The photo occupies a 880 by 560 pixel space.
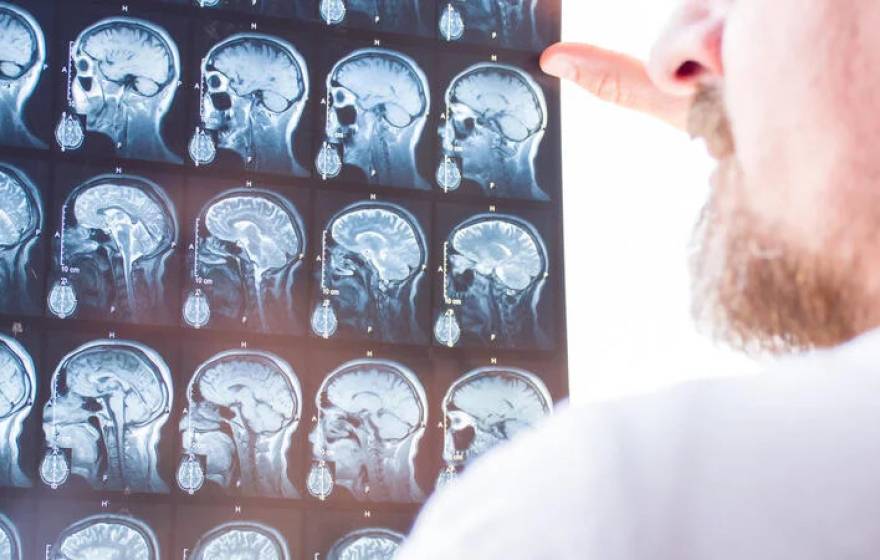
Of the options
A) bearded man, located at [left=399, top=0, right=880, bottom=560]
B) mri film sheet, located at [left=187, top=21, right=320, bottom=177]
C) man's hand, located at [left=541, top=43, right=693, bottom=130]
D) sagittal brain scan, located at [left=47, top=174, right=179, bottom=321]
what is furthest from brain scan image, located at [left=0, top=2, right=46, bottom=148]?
bearded man, located at [left=399, top=0, right=880, bottom=560]

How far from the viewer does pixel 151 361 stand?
1.89m

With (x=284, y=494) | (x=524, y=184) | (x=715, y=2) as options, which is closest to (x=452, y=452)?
(x=284, y=494)

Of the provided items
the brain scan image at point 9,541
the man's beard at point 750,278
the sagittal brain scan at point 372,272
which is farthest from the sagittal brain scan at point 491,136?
the man's beard at point 750,278

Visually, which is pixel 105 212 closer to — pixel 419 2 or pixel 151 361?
pixel 151 361

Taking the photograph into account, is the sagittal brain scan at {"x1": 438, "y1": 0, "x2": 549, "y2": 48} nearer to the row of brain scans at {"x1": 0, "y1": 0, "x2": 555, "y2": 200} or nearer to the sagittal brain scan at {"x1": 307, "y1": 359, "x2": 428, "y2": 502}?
the row of brain scans at {"x1": 0, "y1": 0, "x2": 555, "y2": 200}

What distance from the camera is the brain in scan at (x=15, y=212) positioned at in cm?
186

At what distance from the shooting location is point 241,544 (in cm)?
188

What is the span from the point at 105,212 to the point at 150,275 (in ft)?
0.37

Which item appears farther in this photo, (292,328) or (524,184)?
(524,184)

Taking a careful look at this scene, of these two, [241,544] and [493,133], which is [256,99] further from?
[241,544]

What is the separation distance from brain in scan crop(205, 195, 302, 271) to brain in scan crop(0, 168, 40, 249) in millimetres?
242

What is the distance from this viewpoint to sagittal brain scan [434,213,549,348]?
6.73ft

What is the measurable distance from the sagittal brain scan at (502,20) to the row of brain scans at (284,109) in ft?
0.17

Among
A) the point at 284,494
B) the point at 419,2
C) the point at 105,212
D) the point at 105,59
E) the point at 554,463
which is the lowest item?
the point at 284,494
